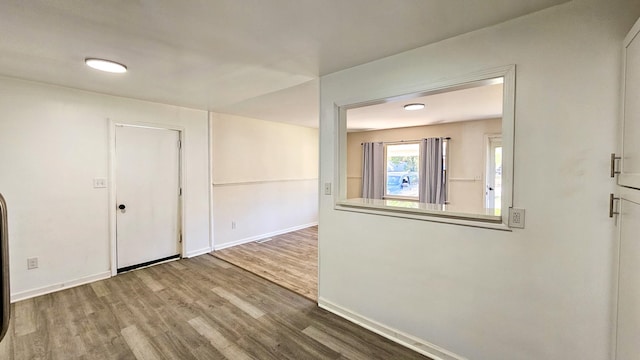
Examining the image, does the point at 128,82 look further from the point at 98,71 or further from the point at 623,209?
the point at 623,209

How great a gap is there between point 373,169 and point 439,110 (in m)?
2.54

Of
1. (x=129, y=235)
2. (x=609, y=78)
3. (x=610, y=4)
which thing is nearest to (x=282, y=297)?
(x=129, y=235)

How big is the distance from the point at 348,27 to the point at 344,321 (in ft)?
7.72

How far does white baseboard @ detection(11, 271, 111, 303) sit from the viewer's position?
111 inches

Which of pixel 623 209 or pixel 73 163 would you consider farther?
pixel 73 163

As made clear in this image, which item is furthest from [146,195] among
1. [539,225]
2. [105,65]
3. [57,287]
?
[539,225]

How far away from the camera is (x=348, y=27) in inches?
68.4

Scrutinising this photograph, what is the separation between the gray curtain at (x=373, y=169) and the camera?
21.2 ft

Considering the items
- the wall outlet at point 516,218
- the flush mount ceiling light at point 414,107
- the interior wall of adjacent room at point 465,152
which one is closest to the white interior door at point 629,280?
the wall outlet at point 516,218

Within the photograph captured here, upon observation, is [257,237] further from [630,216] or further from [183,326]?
[630,216]

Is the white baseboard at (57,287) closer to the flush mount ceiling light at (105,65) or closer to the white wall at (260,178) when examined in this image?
the white wall at (260,178)

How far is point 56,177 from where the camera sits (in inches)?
119

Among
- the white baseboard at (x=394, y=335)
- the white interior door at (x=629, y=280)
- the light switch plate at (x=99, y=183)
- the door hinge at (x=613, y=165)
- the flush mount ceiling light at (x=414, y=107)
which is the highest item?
the flush mount ceiling light at (x=414, y=107)

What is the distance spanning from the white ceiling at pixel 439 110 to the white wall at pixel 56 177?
325cm
